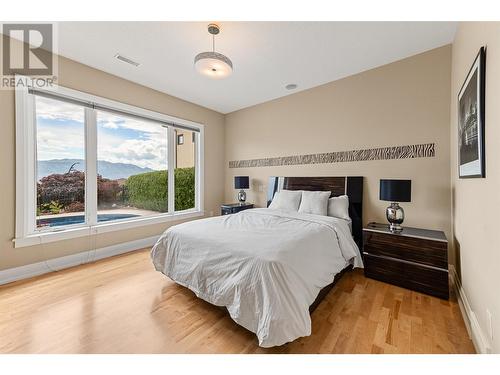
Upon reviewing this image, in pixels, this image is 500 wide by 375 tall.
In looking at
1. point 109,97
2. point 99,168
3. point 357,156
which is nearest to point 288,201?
point 357,156

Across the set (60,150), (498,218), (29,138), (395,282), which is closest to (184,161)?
(60,150)

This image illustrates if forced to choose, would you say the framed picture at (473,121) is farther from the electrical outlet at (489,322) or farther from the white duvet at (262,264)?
the white duvet at (262,264)

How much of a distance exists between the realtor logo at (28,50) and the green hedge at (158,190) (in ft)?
5.75

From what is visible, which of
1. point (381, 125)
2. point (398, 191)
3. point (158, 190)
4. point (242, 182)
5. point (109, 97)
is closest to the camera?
point (398, 191)

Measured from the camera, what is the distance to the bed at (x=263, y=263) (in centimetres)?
139

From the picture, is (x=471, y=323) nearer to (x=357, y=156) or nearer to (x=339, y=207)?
(x=339, y=207)

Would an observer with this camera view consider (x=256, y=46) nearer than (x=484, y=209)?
No

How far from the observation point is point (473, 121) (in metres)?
1.52

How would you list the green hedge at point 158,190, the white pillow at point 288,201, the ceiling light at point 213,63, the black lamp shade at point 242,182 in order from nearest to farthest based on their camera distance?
the ceiling light at point 213,63 → the white pillow at point 288,201 → the green hedge at point 158,190 → the black lamp shade at point 242,182

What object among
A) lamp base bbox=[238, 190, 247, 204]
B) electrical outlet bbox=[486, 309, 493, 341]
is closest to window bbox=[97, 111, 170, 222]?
lamp base bbox=[238, 190, 247, 204]

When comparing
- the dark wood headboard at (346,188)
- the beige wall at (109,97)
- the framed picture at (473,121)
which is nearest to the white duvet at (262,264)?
the dark wood headboard at (346,188)

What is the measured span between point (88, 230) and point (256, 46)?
330cm

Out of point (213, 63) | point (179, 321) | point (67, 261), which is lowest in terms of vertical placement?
point (179, 321)

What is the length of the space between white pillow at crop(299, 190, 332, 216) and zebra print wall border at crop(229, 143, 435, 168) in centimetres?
62
